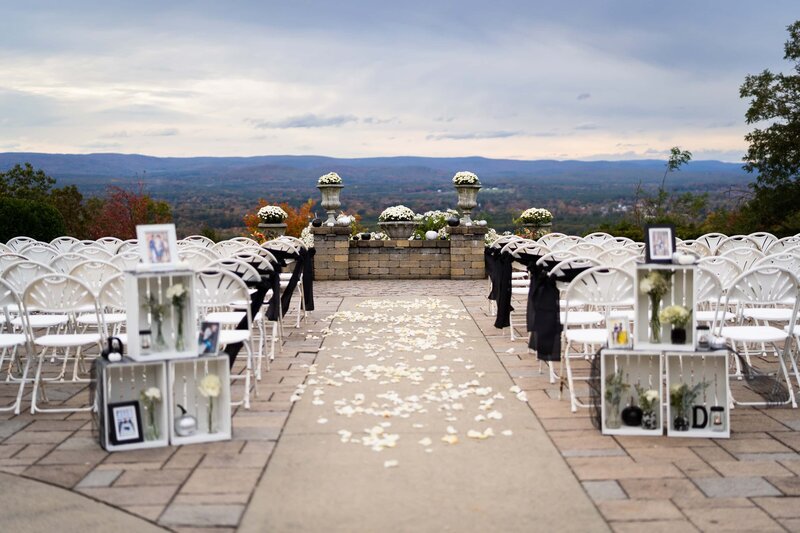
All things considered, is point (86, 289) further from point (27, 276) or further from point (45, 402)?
point (27, 276)

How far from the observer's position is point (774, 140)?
18.9m

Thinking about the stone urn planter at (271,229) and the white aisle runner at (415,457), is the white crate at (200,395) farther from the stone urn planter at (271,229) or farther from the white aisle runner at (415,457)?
the stone urn planter at (271,229)

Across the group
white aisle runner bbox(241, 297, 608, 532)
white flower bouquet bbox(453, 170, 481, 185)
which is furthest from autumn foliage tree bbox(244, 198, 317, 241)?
white aisle runner bbox(241, 297, 608, 532)

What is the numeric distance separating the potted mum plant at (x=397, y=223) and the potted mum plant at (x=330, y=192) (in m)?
0.93

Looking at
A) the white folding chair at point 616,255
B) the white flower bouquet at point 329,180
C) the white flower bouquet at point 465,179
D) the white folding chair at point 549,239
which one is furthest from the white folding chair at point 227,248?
the white flower bouquet at point 465,179

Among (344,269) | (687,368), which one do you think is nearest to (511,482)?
(687,368)

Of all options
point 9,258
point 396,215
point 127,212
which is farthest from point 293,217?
point 9,258

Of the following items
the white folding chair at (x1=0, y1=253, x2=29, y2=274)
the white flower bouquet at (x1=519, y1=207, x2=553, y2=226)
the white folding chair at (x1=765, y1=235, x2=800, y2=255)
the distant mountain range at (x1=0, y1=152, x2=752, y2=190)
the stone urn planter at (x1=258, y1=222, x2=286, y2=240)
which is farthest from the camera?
the distant mountain range at (x1=0, y1=152, x2=752, y2=190)

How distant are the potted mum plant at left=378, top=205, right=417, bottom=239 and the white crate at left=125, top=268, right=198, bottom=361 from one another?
979 centimetres

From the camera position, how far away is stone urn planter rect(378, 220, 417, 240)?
45.2 feet

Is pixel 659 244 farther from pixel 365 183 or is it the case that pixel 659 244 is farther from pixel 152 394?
pixel 365 183

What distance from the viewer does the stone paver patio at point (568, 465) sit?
10.00 feet

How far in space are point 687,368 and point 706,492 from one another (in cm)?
100

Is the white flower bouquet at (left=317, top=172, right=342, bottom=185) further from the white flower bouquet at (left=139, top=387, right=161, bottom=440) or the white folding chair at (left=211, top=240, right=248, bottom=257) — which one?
the white flower bouquet at (left=139, top=387, right=161, bottom=440)
